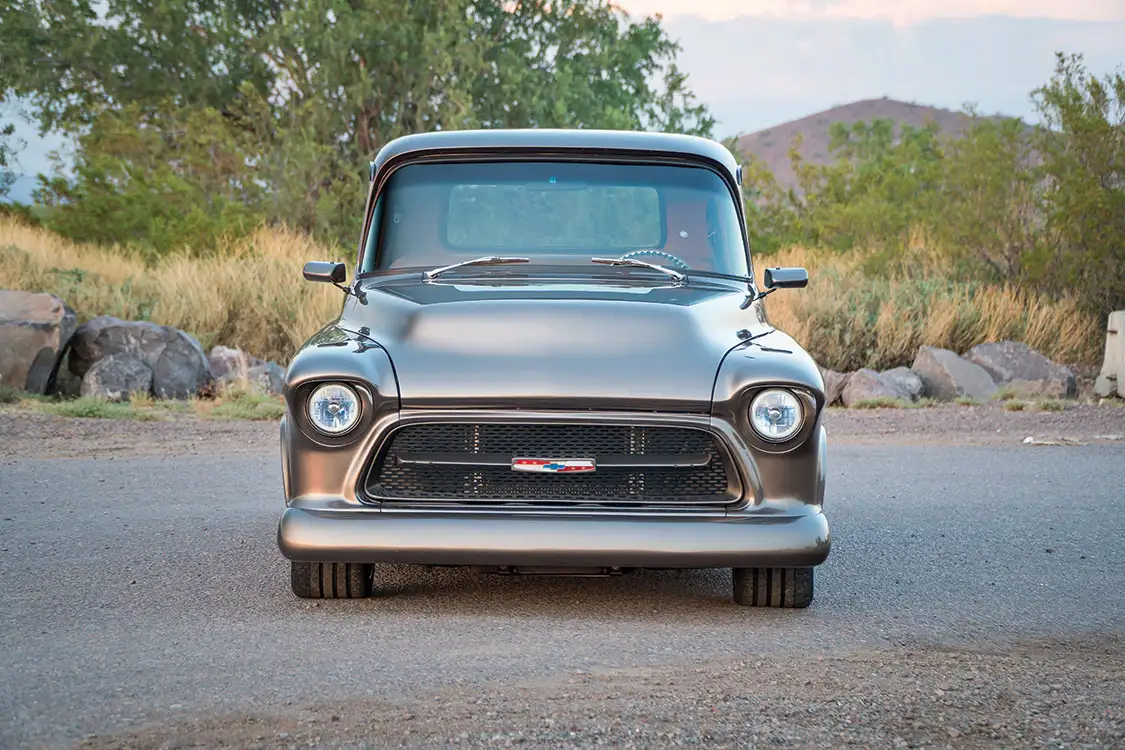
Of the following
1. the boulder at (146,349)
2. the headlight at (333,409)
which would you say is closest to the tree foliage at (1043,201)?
the boulder at (146,349)

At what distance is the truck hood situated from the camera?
520 cm

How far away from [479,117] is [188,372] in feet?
62.5

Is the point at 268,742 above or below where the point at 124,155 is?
below

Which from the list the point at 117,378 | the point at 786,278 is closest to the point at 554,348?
the point at 786,278

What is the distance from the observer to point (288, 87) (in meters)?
32.4

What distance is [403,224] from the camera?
22.0ft

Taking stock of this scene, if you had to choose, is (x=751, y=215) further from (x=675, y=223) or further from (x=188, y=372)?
(x=675, y=223)

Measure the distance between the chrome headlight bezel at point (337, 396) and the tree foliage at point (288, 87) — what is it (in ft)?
70.2

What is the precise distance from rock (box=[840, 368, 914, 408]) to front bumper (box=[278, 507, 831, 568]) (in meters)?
11.2

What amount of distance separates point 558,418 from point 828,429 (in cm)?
902

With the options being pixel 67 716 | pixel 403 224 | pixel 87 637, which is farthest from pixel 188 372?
pixel 67 716

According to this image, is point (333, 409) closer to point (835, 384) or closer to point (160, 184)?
point (835, 384)

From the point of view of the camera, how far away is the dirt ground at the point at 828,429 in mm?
11750

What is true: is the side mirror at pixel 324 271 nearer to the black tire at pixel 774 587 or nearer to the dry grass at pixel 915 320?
the black tire at pixel 774 587
